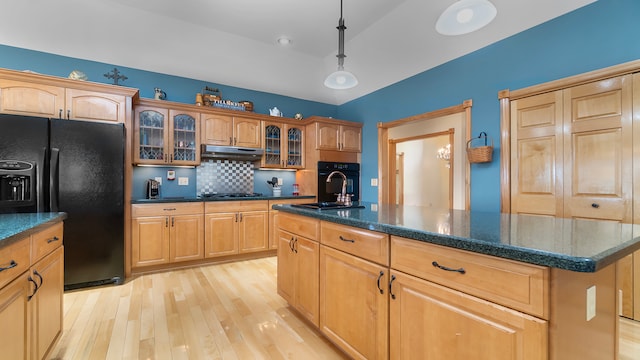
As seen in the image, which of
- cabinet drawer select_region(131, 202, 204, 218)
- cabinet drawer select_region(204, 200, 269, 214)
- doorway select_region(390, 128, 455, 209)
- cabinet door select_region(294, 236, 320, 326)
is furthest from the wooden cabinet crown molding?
doorway select_region(390, 128, 455, 209)

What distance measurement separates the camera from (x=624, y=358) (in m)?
1.75

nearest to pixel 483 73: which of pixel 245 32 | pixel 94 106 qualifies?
pixel 245 32

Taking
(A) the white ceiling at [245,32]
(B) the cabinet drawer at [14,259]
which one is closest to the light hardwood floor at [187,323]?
(B) the cabinet drawer at [14,259]

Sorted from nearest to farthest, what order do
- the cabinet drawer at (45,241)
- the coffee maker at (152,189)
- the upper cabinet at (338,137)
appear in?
the cabinet drawer at (45,241) < the coffee maker at (152,189) < the upper cabinet at (338,137)

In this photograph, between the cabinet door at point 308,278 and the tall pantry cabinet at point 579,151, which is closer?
the cabinet door at point 308,278

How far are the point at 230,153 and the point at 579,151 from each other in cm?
380

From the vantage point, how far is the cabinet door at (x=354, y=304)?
1408 millimetres

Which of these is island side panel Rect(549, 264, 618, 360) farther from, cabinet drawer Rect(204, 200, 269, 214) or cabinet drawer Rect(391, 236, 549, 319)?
cabinet drawer Rect(204, 200, 269, 214)

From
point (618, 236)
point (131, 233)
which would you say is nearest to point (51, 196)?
point (131, 233)

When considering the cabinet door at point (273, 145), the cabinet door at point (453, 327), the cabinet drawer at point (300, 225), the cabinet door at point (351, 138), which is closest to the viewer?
the cabinet door at point (453, 327)

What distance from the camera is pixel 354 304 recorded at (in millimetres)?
1578

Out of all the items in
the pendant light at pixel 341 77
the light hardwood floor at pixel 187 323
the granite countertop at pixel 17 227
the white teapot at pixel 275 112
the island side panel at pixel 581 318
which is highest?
the white teapot at pixel 275 112

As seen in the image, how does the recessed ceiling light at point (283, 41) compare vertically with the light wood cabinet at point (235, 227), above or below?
above

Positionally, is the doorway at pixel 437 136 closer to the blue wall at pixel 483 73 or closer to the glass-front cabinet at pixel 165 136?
the blue wall at pixel 483 73
